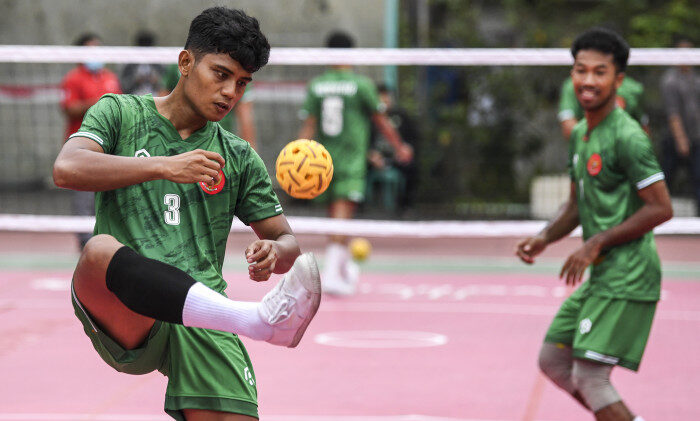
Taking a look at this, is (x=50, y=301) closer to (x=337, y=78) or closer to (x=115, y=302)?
(x=337, y=78)

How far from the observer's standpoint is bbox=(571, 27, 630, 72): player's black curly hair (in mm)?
4348

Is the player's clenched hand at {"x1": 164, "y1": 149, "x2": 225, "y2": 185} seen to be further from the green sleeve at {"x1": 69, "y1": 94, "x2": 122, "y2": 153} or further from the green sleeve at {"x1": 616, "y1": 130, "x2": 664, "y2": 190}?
the green sleeve at {"x1": 616, "y1": 130, "x2": 664, "y2": 190}

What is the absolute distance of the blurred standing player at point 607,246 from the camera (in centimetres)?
414

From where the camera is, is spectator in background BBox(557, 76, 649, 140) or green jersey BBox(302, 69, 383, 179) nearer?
spectator in background BBox(557, 76, 649, 140)

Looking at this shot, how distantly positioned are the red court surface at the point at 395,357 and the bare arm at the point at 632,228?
1.43 meters

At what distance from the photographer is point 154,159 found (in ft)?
9.98

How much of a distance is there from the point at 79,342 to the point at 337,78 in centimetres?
354

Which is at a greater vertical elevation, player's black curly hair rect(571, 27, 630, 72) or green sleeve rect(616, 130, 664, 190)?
player's black curly hair rect(571, 27, 630, 72)

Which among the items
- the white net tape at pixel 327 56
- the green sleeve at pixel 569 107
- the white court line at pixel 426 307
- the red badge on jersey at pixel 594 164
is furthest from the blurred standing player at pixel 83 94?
the red badge on jersey at pixel 594 164

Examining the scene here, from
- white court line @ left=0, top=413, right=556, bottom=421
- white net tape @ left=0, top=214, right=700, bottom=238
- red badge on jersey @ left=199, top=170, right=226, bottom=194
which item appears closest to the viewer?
red badge on jersey @ left=199, top=170, right=226, bottom=194

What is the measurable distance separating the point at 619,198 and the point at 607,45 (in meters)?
0.67

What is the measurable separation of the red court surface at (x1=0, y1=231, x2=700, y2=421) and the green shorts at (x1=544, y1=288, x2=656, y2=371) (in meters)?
1.21

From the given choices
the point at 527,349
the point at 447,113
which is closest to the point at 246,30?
the point at 527,349

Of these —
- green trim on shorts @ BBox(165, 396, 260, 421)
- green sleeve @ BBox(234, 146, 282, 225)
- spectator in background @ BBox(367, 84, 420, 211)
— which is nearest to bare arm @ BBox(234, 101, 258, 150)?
spectator in background @ BBox(367, 84, 420, 211)
